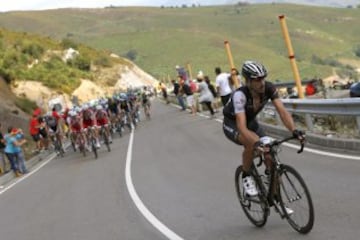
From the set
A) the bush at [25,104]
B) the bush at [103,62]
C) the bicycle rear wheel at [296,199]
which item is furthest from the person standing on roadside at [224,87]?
the bush at [103,62]

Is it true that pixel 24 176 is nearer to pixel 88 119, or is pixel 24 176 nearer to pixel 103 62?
pixel 88 119

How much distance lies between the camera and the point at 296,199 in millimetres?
7078

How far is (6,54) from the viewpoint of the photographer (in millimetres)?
65312

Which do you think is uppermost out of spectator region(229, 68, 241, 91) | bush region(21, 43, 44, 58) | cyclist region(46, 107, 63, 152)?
spectator region(229, 68, 241, 91)

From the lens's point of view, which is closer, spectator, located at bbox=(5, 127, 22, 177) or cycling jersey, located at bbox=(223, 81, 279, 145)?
cycling jersey, located at bbox=(223, 81, 279, 145)

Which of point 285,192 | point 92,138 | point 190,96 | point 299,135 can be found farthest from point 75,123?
point 299,135

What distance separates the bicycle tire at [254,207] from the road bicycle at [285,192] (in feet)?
0.04

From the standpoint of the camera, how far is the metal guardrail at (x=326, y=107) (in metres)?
12.7

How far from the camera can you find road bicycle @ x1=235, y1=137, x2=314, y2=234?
698 centimetres

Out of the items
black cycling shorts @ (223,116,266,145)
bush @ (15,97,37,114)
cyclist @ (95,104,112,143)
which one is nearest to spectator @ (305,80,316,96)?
cyclist @ (95,104,112,143)

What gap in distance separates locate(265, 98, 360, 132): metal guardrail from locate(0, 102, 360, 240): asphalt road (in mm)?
987

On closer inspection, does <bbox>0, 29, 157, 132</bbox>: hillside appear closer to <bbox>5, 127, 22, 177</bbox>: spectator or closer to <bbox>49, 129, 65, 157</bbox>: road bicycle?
<bbox>49, 129, 65, 157</bbox>: road bicycle

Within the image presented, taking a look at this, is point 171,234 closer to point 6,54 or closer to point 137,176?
point 137,176

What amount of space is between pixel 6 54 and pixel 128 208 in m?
56.5
